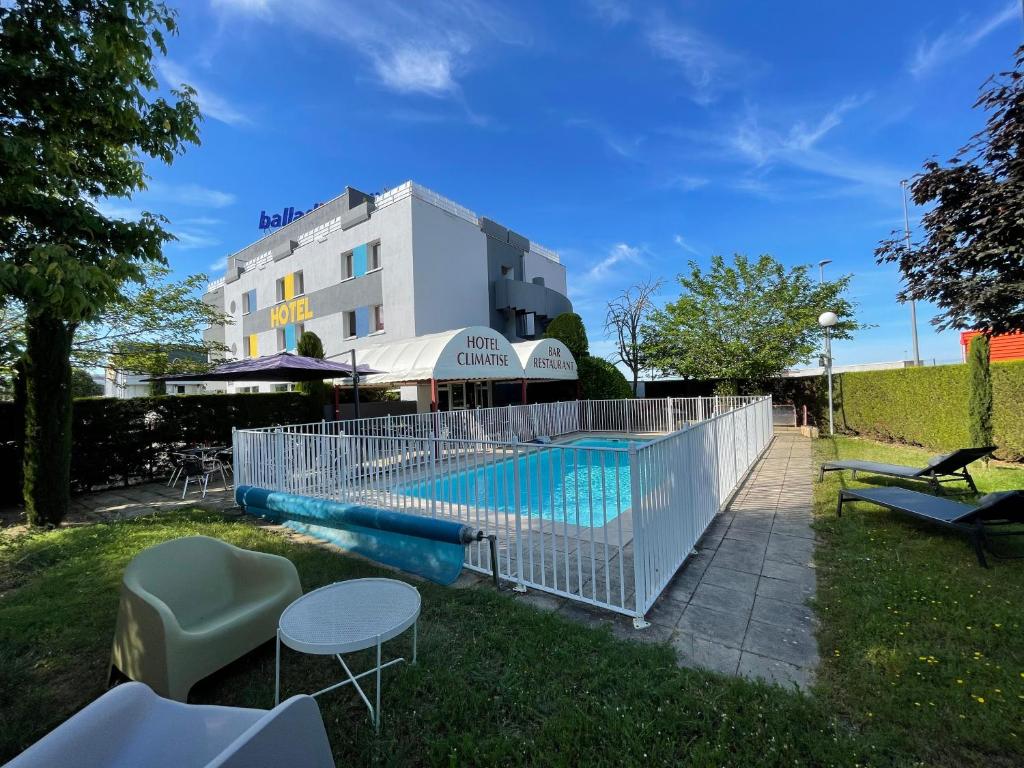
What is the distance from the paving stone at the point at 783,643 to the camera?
119 inches

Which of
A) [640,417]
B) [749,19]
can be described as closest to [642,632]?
[749,19]

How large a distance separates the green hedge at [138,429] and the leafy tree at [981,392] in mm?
19075

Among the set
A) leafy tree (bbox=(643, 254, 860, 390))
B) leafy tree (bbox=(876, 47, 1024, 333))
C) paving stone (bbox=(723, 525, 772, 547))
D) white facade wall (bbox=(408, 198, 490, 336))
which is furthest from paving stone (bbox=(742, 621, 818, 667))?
white facade wall (bbox=(408, 198, 490, 336))

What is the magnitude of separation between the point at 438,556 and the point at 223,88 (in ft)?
24.6

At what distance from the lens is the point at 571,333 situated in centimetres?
2180

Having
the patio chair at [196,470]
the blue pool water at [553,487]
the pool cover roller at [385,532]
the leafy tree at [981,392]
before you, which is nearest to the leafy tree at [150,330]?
the patio chair at [196,470]

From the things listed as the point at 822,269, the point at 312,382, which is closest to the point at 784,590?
the point at 312,382

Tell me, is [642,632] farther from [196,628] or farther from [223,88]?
[223,88]

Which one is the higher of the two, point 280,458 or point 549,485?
point 280,458

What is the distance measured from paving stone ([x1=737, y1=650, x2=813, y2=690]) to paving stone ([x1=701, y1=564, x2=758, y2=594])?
44.2 inches

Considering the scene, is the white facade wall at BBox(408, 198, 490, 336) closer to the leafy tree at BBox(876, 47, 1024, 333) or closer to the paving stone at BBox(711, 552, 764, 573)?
the paving stone at BBox(711, 552, 764, 573)

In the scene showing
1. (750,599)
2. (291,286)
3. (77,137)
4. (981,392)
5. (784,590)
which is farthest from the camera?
(291,286)

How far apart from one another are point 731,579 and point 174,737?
4550mm

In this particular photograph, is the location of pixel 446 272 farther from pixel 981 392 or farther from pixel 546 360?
pixel 981 392
